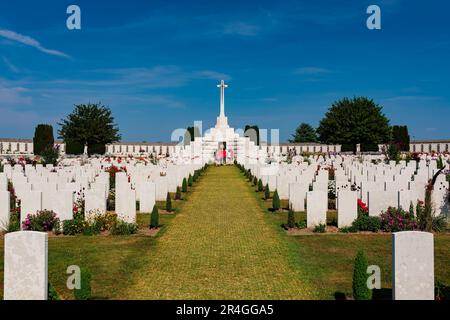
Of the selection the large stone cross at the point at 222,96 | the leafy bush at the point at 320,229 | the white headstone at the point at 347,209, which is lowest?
the leafy bush at the point at 320,229

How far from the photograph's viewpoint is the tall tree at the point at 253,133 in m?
78.1

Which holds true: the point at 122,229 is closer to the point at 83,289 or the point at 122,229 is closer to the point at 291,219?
the point at 291,219

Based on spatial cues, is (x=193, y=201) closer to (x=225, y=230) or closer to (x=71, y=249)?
(x=225, y=230)

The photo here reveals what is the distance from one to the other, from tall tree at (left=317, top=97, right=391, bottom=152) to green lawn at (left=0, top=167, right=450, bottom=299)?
204 ft

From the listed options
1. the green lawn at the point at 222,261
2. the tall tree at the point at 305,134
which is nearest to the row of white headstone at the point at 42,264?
the green lawn at the point at 222,261

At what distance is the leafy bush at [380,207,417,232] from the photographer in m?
13.6

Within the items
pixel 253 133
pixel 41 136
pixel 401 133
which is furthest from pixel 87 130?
pixel 401 133

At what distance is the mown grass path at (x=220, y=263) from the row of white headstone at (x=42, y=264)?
1707mm

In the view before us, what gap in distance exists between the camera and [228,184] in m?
29.9

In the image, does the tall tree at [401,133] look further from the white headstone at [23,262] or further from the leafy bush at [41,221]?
the white headstone at [23,262]

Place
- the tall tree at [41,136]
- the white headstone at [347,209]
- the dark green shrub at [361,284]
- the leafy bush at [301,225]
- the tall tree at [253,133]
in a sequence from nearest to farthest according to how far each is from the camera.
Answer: the dark green shrub at [361,284], the white headstone at [347,209], the leafy bush at [301,225], the tall tree at [41,136], the tall tree at [253,133]

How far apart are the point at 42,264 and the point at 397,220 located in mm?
10158

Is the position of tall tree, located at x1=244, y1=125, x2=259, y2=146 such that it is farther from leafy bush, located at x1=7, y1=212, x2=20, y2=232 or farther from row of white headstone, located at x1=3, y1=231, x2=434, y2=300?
row of white headstone, located at x1=3, y1=231, x2=434, y2=300
